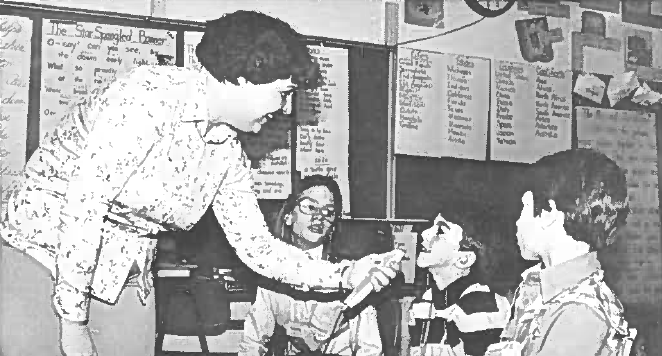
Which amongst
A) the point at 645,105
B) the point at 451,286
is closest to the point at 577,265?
the point at 451,286

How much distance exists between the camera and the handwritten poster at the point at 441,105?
233 cm

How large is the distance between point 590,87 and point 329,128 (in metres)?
1.12

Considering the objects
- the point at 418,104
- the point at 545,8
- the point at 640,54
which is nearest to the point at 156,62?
the point at 418,104

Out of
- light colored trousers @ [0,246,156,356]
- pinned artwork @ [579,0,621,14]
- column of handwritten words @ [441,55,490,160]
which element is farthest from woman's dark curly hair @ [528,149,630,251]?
light colored trousers @ [0,246,156,356]

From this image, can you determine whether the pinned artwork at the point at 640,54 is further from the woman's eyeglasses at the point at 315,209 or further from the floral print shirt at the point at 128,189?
the floral print shirt at the point at 128,189

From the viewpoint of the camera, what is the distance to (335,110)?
2.23 metres

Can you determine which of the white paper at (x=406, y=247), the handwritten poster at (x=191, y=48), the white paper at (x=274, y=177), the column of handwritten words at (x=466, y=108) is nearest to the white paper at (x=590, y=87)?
the column of handwritten words at (x=466, y=108)

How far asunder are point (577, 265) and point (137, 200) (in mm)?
1393

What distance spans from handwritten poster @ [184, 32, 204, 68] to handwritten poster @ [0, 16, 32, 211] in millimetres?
447

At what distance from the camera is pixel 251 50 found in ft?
6.50

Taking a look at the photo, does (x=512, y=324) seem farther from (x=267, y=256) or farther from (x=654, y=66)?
(x=654, y=66)

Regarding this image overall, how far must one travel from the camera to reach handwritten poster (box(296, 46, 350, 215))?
219 cm

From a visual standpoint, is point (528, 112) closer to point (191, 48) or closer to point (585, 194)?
point (585, 194)

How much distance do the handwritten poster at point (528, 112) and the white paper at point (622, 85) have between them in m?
0.21
